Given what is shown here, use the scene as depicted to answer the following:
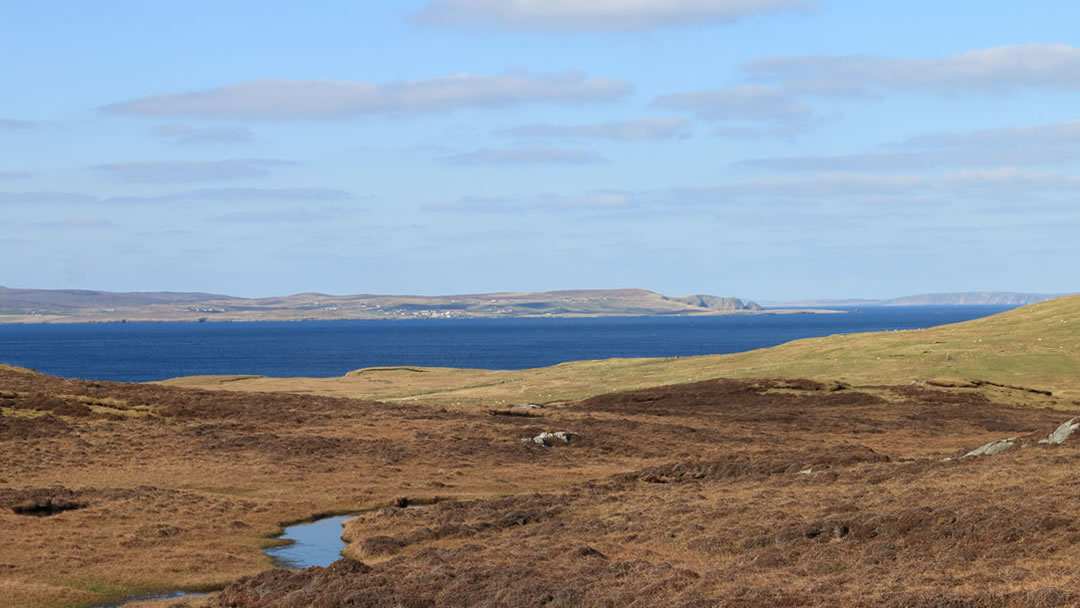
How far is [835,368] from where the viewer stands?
10381 centimetres

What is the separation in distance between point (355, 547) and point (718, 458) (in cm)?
2634

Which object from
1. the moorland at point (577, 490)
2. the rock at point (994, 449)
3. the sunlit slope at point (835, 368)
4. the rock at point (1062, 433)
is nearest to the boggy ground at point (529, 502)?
the moorland at point (577, 490)

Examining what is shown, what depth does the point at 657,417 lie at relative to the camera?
263 ft

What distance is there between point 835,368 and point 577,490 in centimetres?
5968

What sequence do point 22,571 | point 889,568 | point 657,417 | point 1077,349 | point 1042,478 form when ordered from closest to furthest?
point 889,568
point 22,571
point 1042,478
point 657,417
point 1077,349

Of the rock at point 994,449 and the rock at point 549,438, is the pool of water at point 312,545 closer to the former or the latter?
Answer: the rock at point 549,438

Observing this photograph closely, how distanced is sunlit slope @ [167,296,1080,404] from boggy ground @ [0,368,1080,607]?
14584 mm

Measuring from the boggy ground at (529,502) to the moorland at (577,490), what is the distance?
A: 0.15 metres

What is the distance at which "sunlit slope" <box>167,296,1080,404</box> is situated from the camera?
97.5 meters

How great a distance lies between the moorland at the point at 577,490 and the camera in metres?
29.0

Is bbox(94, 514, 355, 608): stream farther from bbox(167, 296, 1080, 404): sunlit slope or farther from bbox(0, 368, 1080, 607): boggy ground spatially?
bbox(167, 296, 1080, 404): sunlit slope

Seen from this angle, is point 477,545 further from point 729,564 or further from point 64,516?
point 64,516

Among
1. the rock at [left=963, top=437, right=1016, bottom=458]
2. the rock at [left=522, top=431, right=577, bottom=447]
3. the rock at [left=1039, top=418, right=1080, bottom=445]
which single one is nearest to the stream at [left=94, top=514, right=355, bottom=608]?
the rock at [left=522, top=431, right=577, bottom=447]

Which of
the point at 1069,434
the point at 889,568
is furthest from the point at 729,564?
the point at 1069,434
